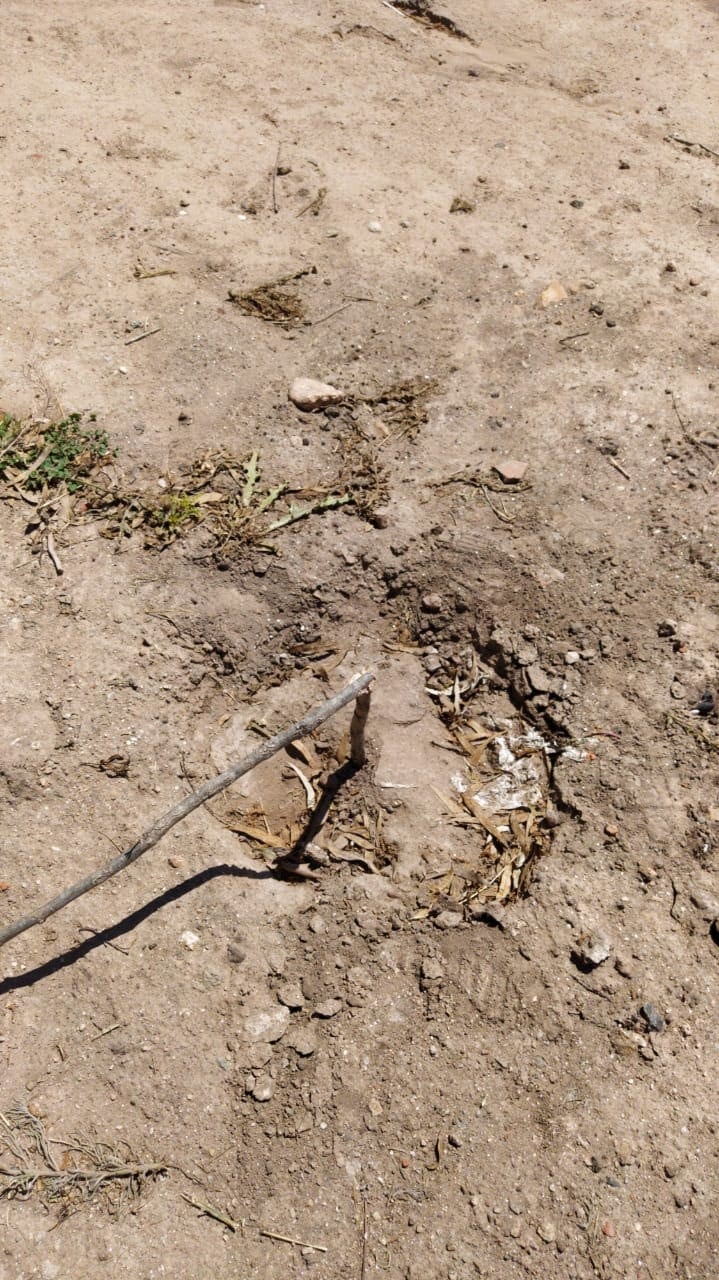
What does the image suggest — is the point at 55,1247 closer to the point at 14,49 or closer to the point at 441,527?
the point at 441,527

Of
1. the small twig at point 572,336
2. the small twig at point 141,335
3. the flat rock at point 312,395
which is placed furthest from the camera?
the small twig at point 572,336

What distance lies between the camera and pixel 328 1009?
3387mm

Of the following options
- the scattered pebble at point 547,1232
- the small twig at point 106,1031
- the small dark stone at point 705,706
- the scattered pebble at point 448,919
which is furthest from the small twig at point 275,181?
the scattered pebble at point 547,1232

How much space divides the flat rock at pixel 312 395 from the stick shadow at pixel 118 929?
261 cm

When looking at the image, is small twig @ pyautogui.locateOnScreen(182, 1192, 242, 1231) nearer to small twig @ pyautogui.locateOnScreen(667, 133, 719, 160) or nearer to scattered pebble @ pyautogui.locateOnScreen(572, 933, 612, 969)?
scattered pebble @ pyautogui.locateOnScreen(572, 933, 612, 969)

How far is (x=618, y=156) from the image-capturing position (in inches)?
263

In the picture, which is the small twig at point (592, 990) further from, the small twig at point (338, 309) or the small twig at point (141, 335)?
the small twig at point (141, 335)

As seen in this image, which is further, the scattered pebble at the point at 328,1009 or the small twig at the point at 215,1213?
the scattered pebble at the point at 328,1009

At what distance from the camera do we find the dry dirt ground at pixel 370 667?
3104mm

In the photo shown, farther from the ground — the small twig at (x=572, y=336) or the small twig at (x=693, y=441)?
the small twig at (x=572, y=336)

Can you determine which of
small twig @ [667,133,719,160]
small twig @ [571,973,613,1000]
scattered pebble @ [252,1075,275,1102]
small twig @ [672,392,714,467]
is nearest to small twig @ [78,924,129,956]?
scattered pebble @ [252,1075,275,1102]

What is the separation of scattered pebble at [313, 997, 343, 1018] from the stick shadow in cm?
59

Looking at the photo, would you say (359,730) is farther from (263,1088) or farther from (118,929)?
(263,1088)

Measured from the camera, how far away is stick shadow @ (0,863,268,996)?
338 cm
